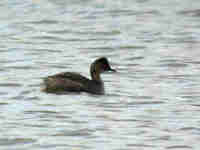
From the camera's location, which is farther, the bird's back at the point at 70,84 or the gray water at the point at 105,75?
the bird's back at the point at 70,84

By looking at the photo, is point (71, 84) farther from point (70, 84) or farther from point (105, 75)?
point (105, 75)

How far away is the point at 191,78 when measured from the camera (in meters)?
17.2

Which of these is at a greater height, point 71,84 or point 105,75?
point 71,84

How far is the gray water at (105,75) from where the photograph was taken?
1269cm

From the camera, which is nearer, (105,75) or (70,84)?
(70,84)

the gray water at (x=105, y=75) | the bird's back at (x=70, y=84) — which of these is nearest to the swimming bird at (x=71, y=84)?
the bird's back at (x=70, y=84)

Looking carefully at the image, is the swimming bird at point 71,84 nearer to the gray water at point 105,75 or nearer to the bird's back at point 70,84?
the bird's back at point 70,84

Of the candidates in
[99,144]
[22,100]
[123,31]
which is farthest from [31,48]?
[99,144]

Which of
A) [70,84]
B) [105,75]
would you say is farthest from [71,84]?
[105,75]

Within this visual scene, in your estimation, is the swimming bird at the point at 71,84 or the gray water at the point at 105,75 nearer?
the gray water at the point at 105,75

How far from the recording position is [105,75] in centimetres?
1781

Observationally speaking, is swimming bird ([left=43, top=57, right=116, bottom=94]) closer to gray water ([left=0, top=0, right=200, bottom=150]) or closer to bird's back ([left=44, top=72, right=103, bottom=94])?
bird's back ([left=44, top=72, right=103, bottom=94])

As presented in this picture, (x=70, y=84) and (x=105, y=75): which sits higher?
(x=70, y=84)

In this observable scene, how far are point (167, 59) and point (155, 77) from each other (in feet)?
6.26
